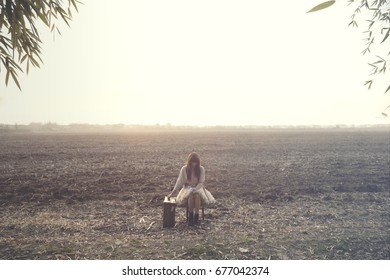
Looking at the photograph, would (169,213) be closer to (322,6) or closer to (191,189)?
(191,189)

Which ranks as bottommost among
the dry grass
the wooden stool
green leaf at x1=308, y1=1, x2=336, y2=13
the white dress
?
the dry grass

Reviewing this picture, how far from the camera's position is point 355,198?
10539 mm

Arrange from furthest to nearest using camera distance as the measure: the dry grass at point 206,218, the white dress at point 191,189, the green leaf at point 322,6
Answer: the white dress at point 191,189 → the dry grass at point 206,218 → the green leaf at point 322,6

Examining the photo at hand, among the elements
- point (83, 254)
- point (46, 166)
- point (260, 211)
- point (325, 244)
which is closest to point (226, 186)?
point (260, 211)

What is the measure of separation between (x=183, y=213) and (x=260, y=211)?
6.77 ft

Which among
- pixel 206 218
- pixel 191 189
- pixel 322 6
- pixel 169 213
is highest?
pixel 322 6

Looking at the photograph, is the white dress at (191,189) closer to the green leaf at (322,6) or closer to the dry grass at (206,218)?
the dry grass at (206,218)

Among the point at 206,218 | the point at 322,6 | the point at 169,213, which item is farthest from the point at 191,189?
the point at 322,6

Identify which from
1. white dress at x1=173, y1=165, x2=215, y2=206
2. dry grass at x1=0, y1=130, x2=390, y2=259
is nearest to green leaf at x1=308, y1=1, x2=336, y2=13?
dry grass at x1=0, y1=130, x2=390, y2=259

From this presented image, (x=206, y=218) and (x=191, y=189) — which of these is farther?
(x=206, y=218)

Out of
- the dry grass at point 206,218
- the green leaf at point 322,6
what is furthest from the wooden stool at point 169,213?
the green leaf at point 322,6

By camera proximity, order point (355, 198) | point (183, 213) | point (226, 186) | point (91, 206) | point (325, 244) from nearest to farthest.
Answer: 1. point (325, 244)
2. point (183, 213)
3. point (91, 206)
4. point (355, 198)
5. point (226, 186)

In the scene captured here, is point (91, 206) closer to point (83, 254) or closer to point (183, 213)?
point (183, 213)

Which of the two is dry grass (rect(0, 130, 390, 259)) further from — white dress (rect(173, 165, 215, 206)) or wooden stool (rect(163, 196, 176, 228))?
white dress (rect(173, 165, 215, 206))
